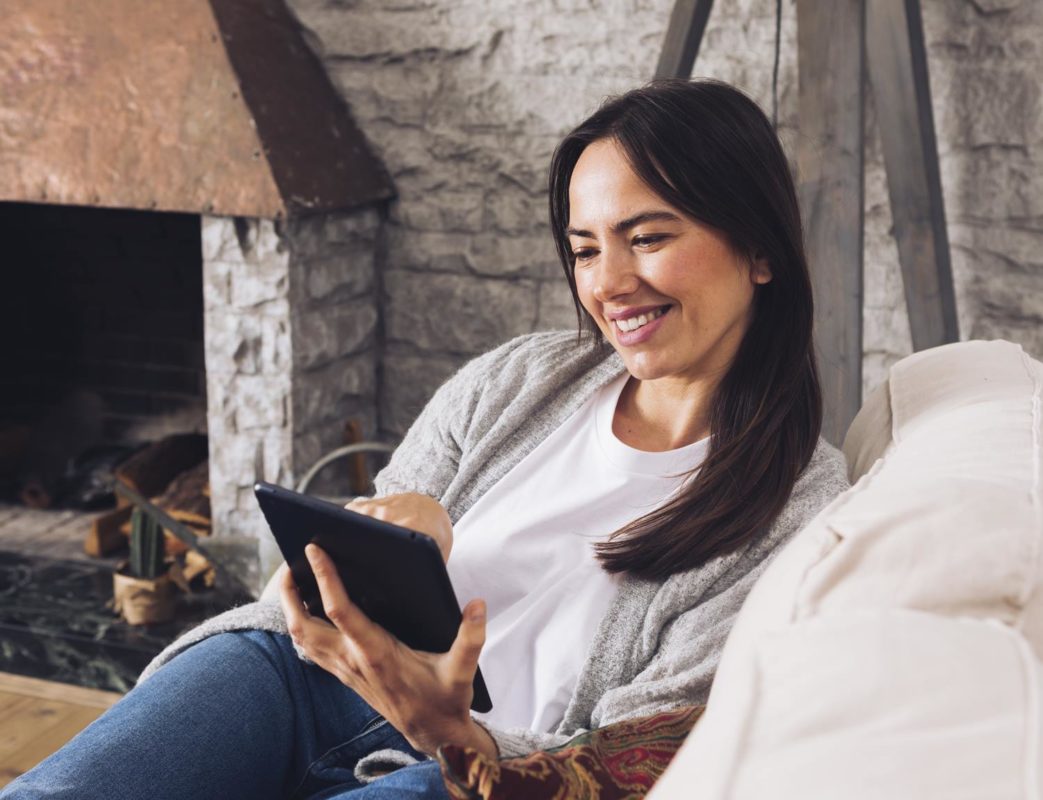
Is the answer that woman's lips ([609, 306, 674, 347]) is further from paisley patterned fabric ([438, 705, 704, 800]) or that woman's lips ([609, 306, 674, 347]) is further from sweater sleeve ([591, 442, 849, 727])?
paisley patterned fabric ([438, 705, 704, 800])

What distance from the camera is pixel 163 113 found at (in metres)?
2.82

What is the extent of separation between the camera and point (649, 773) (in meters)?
0.93

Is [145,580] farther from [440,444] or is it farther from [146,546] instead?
[440,444]

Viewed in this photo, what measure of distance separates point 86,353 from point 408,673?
8.97ft

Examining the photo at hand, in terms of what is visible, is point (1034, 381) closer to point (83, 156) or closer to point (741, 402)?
point (741, 402)

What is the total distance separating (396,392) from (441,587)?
2.14 metres

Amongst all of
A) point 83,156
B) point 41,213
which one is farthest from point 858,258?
point 41,213

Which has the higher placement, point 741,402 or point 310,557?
point 741,402

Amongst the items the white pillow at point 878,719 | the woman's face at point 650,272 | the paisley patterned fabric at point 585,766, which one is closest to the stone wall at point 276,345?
the woman's face at point 650,272

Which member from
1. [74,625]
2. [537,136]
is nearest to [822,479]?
[537,136]

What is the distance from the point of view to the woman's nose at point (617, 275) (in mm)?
1360

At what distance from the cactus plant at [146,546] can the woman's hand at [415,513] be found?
5.40 ft

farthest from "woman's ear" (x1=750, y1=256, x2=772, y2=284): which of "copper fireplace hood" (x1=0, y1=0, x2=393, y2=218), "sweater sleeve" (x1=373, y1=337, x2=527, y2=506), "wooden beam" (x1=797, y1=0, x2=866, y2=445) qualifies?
"copper fireplace hood" (x1=0, y1=0, x2=393, y2=218)

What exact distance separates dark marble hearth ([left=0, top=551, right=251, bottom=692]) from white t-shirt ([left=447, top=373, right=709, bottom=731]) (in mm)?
1504
